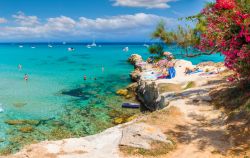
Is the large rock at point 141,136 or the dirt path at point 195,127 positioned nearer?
the dirt path at point 195,127

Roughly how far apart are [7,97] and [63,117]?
15645mm

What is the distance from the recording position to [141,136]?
56.0 ft

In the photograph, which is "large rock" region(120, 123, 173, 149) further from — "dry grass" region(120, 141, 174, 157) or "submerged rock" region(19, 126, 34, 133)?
"submerged rock" region(19, 126, 34, 133)

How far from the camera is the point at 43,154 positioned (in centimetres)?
1556

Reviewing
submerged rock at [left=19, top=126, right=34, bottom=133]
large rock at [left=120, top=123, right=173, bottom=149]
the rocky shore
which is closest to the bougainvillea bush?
the rocky shore

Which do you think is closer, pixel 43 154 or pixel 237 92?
pixel 43 154

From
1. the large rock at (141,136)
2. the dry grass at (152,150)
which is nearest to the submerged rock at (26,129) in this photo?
the large rock at (141,136)

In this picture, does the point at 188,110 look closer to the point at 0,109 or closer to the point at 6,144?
the point at 6,144

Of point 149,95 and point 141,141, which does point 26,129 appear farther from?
point 141,141

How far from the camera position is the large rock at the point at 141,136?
1645cm

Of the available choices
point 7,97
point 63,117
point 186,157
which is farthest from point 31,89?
point 186,157

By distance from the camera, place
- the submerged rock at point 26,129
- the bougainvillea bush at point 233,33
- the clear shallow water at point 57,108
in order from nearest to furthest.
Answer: the bougainvillea bush at point 233,33 < the clear shallow water at point 57,108 < the submerged rock at point 26,129

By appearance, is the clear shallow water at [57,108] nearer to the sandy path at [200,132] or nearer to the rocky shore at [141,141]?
the sandy path at [200,132]

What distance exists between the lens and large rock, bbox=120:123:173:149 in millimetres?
16453
